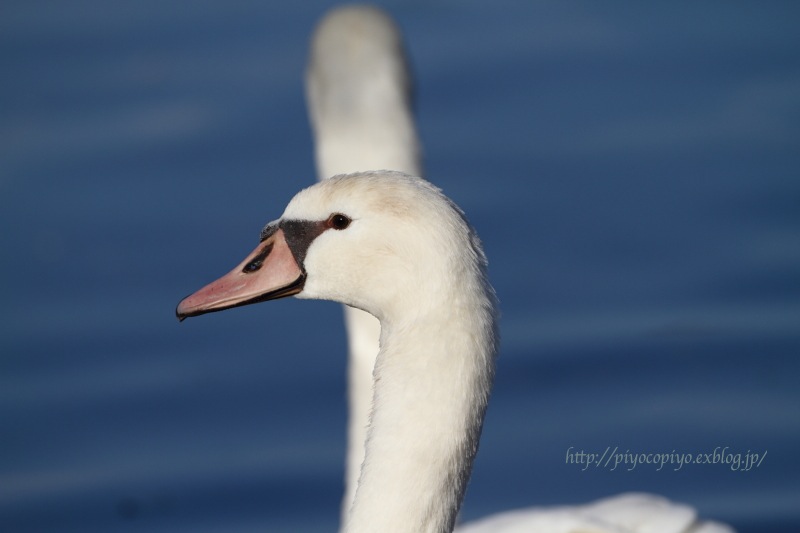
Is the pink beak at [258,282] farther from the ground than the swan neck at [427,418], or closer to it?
farther from the ground

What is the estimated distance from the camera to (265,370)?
7684 millimetres

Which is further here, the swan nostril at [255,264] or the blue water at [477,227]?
the blue water at [477,227]

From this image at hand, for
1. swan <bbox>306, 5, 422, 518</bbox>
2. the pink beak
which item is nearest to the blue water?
swan <bbox>306, 5, 422, 518</bbox>

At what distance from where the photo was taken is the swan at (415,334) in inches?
139

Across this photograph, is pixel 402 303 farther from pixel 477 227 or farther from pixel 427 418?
pixel 477 227

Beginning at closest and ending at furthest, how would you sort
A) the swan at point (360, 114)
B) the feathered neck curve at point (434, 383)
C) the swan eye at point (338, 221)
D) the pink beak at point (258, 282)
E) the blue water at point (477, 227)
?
the feathered neck curve at point (434, 383) → the swan eye at point (338, 221) → the pink beak at point (258, 282) → the swan at point (360, 114) → the blue water at point (477, 227)

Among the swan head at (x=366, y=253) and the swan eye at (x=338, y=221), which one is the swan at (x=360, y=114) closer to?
the swan head at (x=366, y=253)

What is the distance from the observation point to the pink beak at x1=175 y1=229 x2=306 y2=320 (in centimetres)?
389

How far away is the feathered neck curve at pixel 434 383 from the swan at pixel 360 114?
6.06 feet

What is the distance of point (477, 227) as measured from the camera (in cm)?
831

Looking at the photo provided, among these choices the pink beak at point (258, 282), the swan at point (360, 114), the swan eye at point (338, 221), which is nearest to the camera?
the swan eye at point (338, 221)

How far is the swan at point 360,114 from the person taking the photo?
560 centimetres

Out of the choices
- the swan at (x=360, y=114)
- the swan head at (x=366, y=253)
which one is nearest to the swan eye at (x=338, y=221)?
the swan head at (x=366, y=253)

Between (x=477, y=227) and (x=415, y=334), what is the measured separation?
4.79 meters
